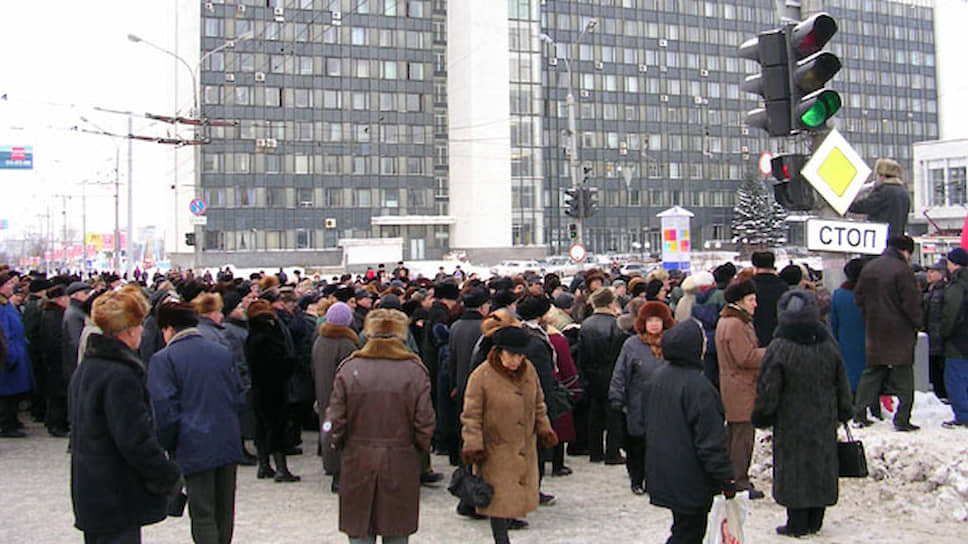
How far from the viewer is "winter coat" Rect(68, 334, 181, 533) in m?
4.66

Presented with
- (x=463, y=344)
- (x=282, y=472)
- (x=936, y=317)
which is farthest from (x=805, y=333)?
(x=282, y=472)

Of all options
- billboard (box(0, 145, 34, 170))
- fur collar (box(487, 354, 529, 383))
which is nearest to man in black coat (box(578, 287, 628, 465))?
fur collar (box(487, 354, 529, 383))

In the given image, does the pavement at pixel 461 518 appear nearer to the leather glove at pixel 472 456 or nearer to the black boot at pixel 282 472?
the black boot at pixel 282 472

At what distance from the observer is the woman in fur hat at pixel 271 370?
8719 mm

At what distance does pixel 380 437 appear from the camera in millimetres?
5371

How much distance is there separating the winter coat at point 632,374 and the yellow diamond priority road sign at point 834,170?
2.15 metres

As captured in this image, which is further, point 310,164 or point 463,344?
point 310,164

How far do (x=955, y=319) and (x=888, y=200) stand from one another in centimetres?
145

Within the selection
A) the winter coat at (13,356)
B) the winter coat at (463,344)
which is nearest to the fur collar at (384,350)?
the winter coat at (463,344)

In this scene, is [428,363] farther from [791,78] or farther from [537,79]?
[537,79]

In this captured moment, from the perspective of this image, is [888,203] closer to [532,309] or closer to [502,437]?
[532,309]

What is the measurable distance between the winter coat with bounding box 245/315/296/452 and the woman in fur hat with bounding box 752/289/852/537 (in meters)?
4.77

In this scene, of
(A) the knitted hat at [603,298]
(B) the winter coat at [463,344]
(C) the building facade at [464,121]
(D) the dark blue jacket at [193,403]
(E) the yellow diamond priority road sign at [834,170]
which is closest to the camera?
(D) the dark blue jacket at [193,403]

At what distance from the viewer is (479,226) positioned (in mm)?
77312
